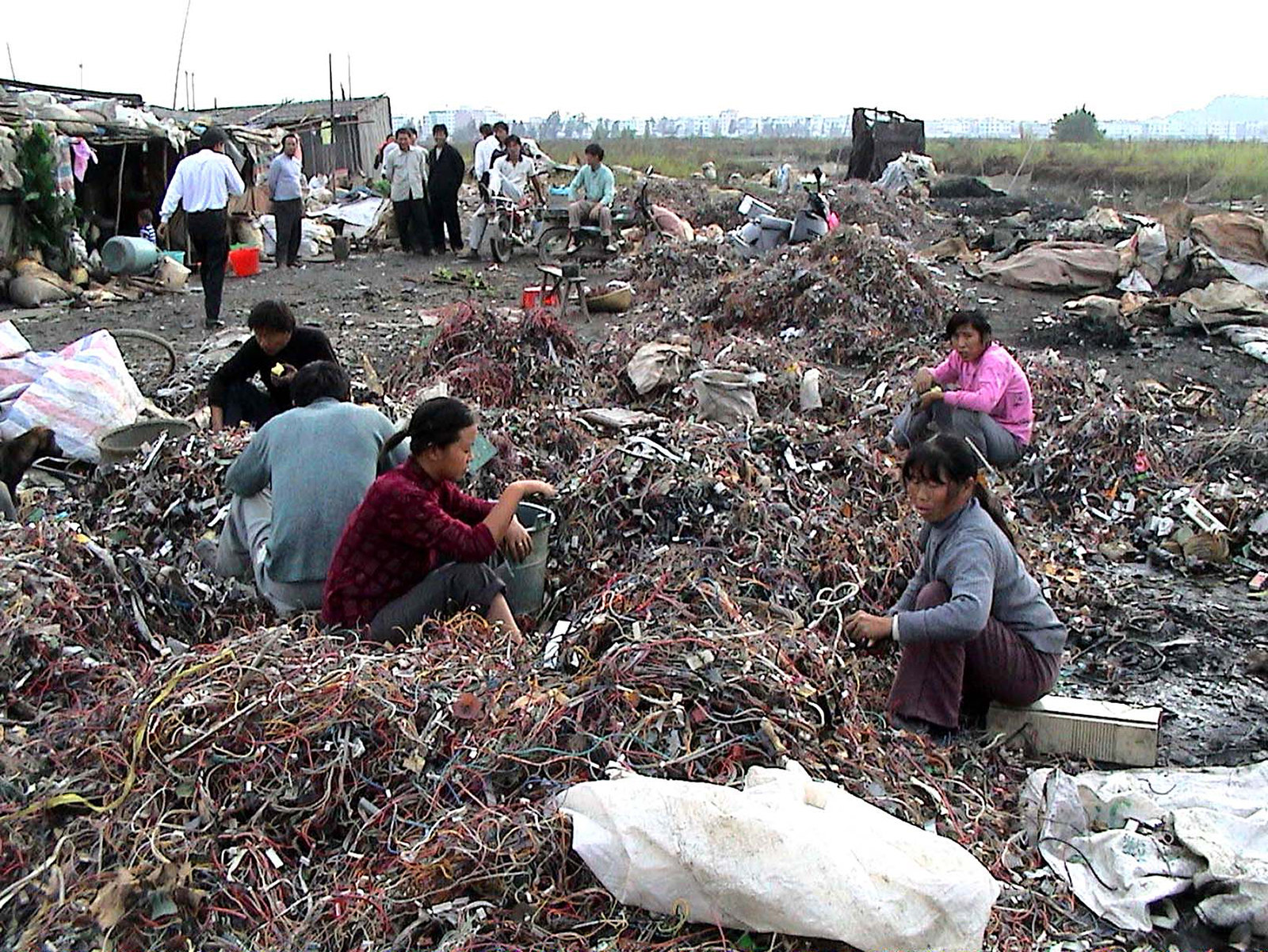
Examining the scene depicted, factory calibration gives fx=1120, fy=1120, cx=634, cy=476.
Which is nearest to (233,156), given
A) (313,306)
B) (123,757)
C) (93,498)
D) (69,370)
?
(313,306)

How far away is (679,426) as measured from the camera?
5.05 metres

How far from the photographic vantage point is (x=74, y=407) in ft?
18.3

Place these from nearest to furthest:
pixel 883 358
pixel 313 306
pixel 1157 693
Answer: pixel 1157 693 → pixel 883 358 → pixel 313 306

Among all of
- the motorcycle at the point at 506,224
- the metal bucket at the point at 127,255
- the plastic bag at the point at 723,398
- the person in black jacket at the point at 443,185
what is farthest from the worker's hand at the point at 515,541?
the person in black jacket at the point at 443,185

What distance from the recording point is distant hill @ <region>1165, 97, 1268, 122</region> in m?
163

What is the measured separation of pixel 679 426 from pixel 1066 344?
5.70 m

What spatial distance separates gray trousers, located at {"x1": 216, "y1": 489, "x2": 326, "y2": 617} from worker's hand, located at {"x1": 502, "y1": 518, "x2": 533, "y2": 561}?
64 cm

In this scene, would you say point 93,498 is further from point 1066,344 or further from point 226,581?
point 1066,344

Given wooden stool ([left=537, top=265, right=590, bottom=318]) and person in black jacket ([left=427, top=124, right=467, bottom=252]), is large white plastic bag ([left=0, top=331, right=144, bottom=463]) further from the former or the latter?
person in black jacket ([left=427, top=124, right=467, bottom=252])

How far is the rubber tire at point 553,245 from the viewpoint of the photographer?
12.9 meters

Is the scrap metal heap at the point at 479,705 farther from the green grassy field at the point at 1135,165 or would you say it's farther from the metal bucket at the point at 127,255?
the green grassy field at the point at 1135,165

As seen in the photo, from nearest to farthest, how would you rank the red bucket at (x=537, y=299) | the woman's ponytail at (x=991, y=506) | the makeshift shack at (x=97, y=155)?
1. the woman's ponytail at (x=991, y=506)
2. the red bucket at (x=537, y=299)
3. the makeshift shack at (x=97, y=155)

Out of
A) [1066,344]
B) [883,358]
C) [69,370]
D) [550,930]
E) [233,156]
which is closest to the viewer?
[550,930]

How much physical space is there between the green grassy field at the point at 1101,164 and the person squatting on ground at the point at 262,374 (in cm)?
2299
